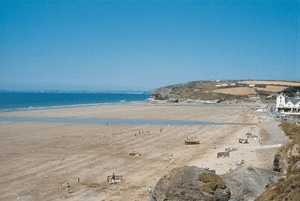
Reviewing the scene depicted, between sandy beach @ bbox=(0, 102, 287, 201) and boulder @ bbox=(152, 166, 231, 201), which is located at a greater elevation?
boulder @ bbox=(152, 166, 231, 201)

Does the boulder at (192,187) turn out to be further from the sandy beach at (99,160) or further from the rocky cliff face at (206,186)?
the sandy beach at (99,160)

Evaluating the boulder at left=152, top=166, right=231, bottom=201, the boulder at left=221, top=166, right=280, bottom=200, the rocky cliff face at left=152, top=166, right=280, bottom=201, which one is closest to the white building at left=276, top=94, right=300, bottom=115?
the boulder at left=221, top=166, right=280, bottom=200

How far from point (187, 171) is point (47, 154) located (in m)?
17.3

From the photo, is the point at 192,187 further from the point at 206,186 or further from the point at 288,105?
the point at 288,105

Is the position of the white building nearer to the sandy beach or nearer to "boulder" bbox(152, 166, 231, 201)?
the sandy beach

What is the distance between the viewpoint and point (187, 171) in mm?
10008

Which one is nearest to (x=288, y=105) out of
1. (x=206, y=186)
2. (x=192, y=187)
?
(x=206, y=186)

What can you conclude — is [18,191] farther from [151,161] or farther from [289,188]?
[289,188]

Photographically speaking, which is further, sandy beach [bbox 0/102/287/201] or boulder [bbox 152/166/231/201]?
sandy beach [bbox 0/102/287/201]

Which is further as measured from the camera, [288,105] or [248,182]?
[288,105]

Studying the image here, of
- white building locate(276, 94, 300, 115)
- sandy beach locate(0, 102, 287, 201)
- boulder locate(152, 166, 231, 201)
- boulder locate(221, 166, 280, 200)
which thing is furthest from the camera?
white building locate(276, 94, 300, 115)

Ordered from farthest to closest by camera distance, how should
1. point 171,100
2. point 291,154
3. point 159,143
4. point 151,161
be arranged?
point 171,100, point 159,143, point 151,161, point 291,154

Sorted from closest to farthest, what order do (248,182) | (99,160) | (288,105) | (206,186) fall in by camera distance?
(206,186)
(248,182)
(99,160)
(288,105)

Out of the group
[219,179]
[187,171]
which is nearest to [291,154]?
[219,179]
